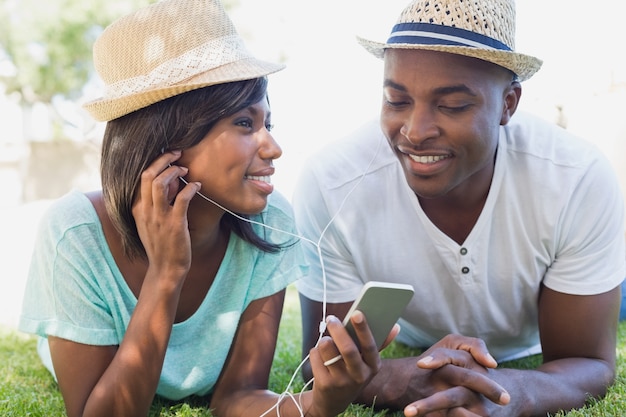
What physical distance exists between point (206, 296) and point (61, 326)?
2.09ft

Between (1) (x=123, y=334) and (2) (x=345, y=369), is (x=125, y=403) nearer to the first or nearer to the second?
(1) (x=123, y=334)

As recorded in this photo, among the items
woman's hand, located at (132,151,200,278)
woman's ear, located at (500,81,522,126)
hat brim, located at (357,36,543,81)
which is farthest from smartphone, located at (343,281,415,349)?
woman's ear, located at (500,81,522,126)

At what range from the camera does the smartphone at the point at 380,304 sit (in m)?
2.35

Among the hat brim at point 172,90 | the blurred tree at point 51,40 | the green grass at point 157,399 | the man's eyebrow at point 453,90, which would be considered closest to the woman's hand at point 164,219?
the hat brim at point 172,90

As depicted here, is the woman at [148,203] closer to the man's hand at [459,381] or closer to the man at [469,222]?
the man's hand at [459,381]

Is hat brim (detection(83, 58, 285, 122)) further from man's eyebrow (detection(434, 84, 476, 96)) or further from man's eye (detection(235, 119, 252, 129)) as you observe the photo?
man's eyebrow (detection(434, 84, 476, 96))

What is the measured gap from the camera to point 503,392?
8.98 ft

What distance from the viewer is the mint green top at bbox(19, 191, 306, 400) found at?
2.89 m

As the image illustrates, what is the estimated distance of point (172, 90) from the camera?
2789mm

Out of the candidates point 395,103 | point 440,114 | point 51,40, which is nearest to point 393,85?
point 395,103

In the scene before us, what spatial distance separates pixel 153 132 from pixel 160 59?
11.1 inches

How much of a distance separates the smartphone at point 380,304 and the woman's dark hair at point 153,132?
94 cm

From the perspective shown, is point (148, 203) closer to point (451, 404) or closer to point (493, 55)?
point (451, 404)

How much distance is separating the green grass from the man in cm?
10
